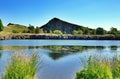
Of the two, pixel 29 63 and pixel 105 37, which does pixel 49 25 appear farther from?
pixel 29 63

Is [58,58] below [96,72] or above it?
below

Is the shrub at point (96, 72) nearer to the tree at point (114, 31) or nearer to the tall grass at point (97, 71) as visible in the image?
the tall grass at point (97, 71)

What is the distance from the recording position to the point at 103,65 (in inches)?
376

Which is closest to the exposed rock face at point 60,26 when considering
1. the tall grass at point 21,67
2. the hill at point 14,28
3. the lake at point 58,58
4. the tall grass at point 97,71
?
the hill at point 14,28

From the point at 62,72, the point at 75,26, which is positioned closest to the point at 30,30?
the point at 75,26

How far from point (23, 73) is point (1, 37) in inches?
3037

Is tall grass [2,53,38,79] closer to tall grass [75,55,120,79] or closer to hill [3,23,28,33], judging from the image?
tall grass [75,55,120,79]

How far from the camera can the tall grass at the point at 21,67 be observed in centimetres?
852

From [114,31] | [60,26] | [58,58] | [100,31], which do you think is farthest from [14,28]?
[58,58]

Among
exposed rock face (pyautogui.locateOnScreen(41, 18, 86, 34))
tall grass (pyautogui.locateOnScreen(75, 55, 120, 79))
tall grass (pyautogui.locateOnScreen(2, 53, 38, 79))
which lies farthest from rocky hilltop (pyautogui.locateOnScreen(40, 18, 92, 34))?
tall grass (pyautogui.locateOnScreen(2, 53, 38, 79))

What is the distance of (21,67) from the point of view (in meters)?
8.72

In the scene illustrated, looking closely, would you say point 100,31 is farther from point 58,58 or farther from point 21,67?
point 21,67

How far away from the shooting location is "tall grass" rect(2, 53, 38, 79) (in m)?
8.52

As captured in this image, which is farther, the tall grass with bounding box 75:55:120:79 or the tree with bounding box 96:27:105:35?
the tree with bounding box 96:27:105:35
